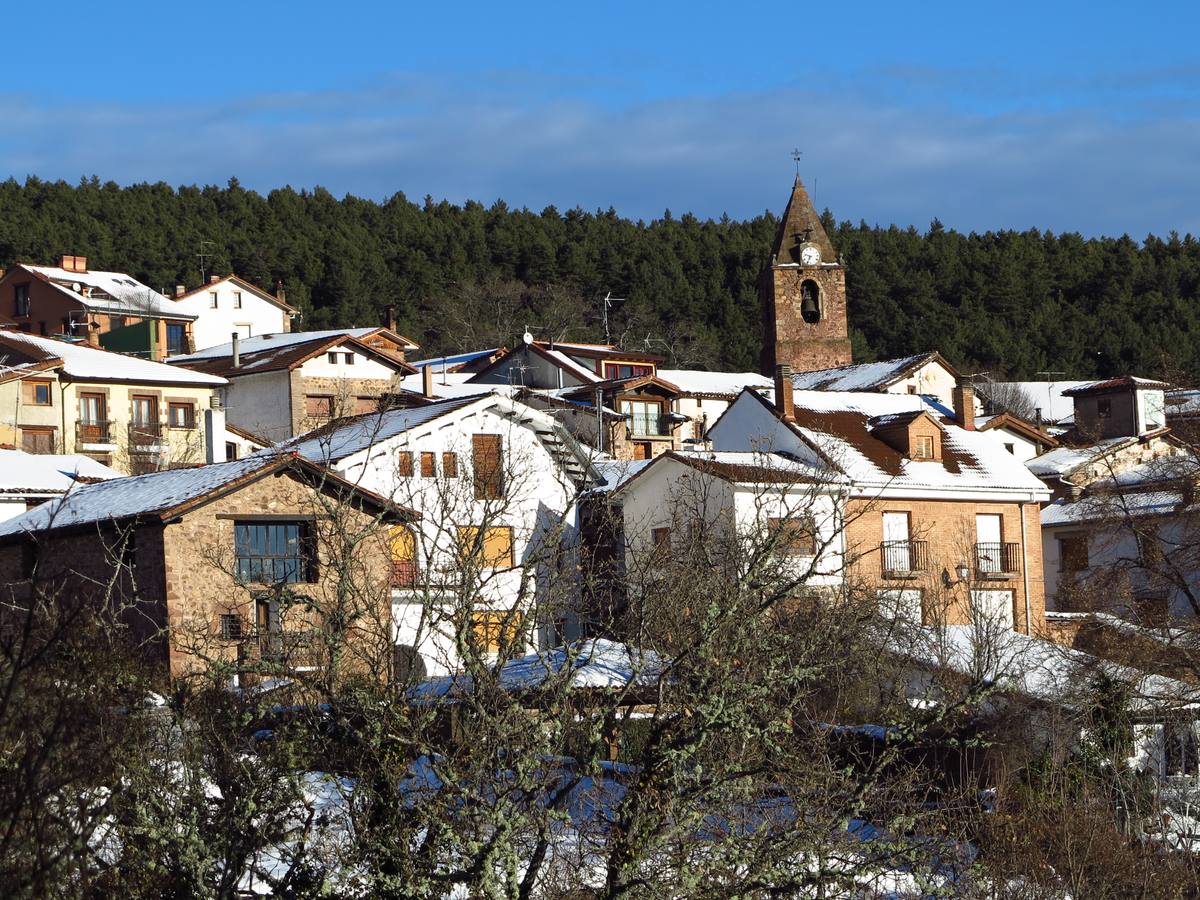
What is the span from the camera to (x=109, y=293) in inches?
3108

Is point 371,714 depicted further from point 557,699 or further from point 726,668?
point 726,668

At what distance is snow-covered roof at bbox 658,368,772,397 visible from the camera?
68.4m

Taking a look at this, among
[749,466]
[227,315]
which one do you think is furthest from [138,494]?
[227,315]

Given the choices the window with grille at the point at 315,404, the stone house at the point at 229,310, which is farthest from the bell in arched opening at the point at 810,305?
the stone house at the point at 229,310

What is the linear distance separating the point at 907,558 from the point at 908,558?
0.02 m

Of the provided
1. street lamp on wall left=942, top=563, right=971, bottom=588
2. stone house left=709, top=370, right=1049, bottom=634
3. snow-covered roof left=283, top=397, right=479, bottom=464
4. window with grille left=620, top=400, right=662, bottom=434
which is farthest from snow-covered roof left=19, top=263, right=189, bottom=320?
street lamp on wall left=942, top=563, right=971, bottom=588

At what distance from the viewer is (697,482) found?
132 feet

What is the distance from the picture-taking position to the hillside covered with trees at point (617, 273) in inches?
3733

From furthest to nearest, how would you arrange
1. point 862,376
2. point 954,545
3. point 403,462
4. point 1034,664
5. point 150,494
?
point 862,376
point 954,545
point 403,462
point 150,494
point 1034,664

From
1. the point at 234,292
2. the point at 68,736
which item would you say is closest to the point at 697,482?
the point at 68,736

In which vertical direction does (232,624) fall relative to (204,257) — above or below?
below

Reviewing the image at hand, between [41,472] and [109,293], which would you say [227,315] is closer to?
[109,293]

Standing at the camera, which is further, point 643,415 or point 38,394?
point 643,415

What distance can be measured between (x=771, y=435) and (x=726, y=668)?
34.9 meters
